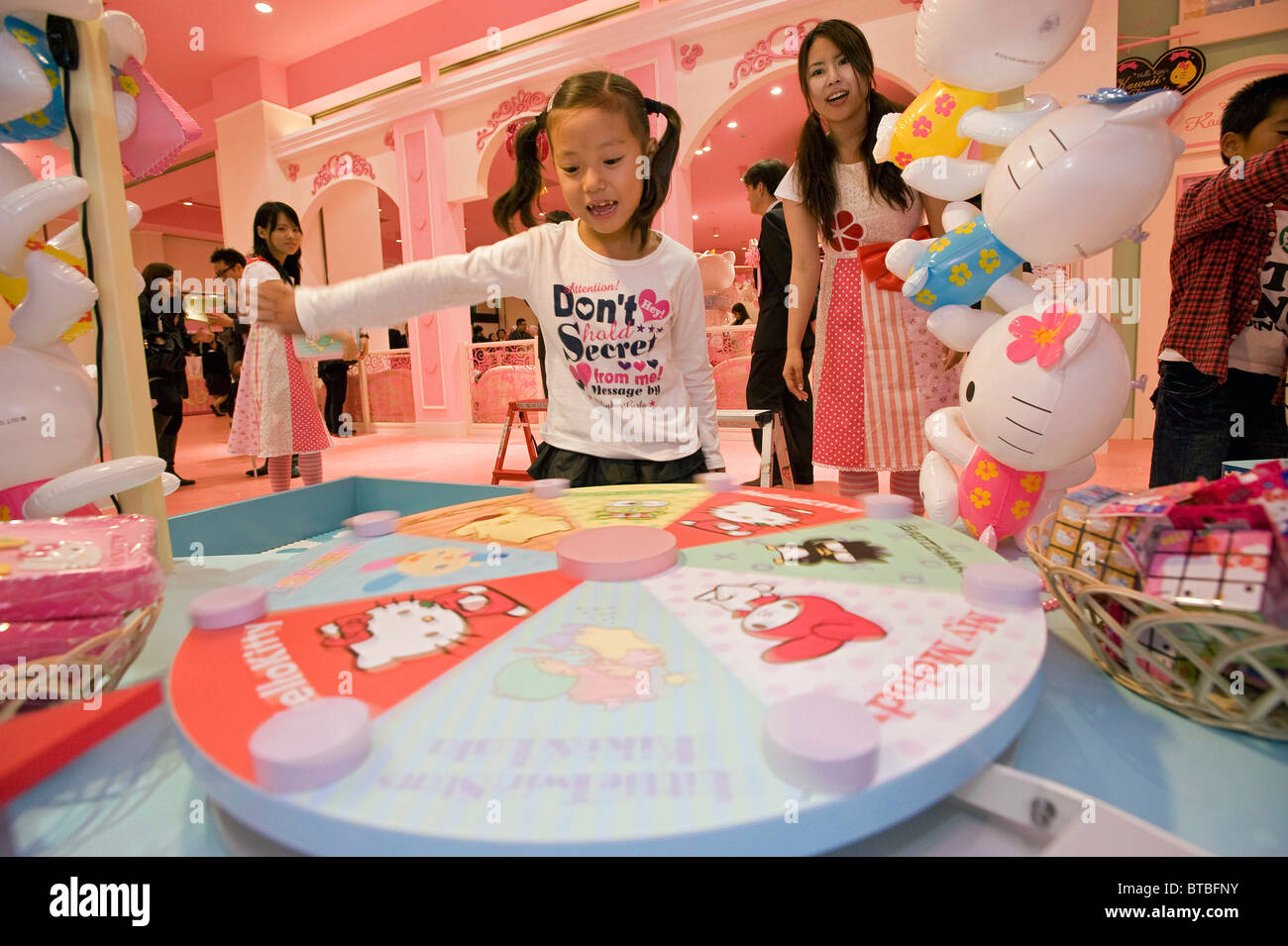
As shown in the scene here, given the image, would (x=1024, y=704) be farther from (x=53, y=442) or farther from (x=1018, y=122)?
(x=53, y=442)

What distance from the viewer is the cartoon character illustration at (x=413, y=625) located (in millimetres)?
566

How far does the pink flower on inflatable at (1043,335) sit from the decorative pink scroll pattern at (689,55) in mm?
4805

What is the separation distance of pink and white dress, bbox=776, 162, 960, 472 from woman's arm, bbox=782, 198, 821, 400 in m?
0.05

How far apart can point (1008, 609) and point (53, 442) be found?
1.26 m

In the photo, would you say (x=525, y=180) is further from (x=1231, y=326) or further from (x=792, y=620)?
(x=1231, y=326)

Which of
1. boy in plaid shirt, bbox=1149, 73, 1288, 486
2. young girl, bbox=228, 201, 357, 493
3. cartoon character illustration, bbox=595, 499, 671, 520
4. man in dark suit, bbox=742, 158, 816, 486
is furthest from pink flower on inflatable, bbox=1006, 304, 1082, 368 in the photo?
young girl, bbox=228, 201, 357, 493

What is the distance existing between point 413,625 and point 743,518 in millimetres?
493

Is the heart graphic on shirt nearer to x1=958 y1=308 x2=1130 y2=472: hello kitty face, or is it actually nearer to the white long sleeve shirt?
the white long sleeve shirt

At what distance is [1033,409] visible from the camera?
2.92 feet

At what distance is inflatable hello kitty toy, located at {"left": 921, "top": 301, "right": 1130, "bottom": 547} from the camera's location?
0.87 m

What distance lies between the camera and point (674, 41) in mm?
4895

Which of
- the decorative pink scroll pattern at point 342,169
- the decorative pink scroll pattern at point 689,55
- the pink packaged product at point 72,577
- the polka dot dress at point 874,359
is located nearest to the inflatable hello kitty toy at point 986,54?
the polka dot dress at point 874,359

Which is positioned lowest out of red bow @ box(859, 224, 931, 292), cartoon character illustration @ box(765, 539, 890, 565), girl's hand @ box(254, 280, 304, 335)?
cartoon character illustration @ box(765, 539, 890, 565)
